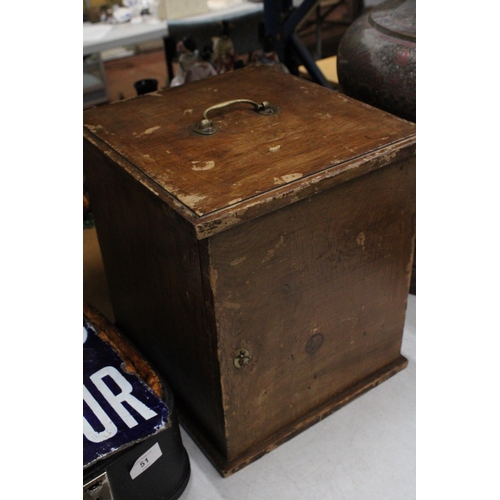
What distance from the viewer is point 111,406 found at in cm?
103

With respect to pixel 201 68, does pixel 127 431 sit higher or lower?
lower

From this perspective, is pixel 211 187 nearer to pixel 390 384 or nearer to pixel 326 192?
pixel 326 192

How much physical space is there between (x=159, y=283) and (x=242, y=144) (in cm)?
29

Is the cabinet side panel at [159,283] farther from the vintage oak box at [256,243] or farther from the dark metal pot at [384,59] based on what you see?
the dark metal pot at [384,59]

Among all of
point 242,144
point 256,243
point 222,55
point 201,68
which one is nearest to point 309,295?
point 256,243

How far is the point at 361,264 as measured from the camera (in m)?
1.09

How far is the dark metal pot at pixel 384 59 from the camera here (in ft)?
4.42

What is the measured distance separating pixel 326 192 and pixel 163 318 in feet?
1.34

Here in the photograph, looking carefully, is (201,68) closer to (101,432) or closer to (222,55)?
(222,55)

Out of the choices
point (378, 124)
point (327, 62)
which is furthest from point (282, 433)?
point (327, 62)

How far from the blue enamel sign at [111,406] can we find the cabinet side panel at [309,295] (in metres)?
0.14

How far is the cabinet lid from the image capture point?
0.87m

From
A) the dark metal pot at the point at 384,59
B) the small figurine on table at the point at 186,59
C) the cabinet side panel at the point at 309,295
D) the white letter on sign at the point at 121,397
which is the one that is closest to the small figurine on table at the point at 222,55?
the small figurine on table at the point at 186,59

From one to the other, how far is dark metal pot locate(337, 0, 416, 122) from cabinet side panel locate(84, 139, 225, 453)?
2.31 ft
